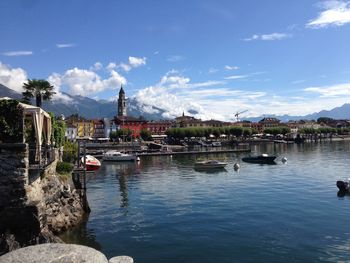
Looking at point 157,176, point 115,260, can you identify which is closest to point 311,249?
point 115,260

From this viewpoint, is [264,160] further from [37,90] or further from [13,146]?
[13,146]

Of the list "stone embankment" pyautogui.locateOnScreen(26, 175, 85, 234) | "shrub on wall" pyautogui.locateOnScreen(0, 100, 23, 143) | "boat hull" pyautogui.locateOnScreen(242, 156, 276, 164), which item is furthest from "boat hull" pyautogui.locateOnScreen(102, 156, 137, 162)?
"shrub on wall" pyautogui.locateOnScreen(0, 100, 23, 143)

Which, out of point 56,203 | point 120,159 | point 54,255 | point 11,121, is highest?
point 11,121

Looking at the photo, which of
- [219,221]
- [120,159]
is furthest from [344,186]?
[120,159]

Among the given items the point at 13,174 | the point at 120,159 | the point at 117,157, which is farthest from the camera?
the point at 117,157

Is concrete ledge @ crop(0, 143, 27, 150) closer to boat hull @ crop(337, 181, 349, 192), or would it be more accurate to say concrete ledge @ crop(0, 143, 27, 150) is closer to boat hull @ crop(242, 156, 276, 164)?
boat hull @ crop(337, 181, 349, 192)

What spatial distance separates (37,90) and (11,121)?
44356mm

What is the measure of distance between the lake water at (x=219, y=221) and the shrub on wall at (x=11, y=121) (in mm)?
8165

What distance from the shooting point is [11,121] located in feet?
74.6

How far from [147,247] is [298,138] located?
166 metres

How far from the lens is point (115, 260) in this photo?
12.1m

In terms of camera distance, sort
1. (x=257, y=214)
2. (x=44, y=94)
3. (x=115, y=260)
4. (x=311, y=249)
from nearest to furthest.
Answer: (x=115, y=260) → (x=311, y=249) → (x=257, y=214) → (x=44, y=94)

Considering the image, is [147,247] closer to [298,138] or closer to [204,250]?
[204,250]

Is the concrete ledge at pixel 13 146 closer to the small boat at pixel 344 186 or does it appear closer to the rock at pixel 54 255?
the rock at pixel 54 255
